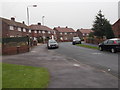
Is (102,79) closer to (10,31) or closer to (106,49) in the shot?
(106,49)

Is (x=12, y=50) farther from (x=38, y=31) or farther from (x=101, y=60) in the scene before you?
(x=38, y=31)

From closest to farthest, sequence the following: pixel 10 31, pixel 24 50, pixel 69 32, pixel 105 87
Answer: pixel 105 87, pixel 24 50, pixel 10 31, pixel 69 32

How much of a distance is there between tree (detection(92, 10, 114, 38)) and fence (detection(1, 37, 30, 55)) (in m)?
17.2

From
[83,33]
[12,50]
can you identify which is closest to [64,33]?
[83,33]

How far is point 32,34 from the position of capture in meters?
64.1

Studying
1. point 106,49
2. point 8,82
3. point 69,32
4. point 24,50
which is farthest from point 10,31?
point 69,32

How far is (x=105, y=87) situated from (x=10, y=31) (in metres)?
38.9

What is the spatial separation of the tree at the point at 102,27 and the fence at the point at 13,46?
17.2m

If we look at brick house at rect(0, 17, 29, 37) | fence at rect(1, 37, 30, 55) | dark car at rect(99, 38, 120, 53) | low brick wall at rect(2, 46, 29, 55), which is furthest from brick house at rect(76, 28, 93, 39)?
low brick wall at rect(2, 46, 29, 55)

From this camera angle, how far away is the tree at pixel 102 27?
31188mm

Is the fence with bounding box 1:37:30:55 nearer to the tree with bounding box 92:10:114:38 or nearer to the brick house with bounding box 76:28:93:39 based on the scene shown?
the tree with bounding box 92:10:114:38

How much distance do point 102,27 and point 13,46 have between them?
20247 mm

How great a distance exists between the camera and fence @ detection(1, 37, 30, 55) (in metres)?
19.8

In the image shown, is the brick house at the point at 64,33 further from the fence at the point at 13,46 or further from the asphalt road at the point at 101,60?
the asphalt road at the point at 101,60
